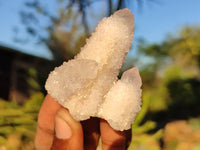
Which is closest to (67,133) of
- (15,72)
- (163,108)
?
(15,72)

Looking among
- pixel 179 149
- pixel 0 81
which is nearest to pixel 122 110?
pixel 179 149

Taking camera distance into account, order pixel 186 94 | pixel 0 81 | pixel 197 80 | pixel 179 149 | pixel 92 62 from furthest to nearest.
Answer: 1. pixel 197 80
2. pixel 186 94
3. pixel 0 81
4. pixel 179 149
5. pixel 92 62

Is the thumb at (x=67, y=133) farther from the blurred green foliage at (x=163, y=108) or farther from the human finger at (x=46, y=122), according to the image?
the blurred green foliage at (x=163, y=108)

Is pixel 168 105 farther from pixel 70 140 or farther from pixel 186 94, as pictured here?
pixel 70 140

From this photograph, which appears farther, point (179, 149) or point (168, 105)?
point (168, 105)

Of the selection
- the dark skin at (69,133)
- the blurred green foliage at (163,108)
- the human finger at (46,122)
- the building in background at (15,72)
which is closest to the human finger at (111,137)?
the dark skin at (69,133)

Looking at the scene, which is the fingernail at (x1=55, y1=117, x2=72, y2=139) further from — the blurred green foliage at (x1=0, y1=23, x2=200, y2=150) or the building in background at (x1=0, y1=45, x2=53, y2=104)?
the building in background at (x1=0, y1=45, x2=53, y2=104)

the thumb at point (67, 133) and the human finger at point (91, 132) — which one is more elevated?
the thumb at point (67, 133)
